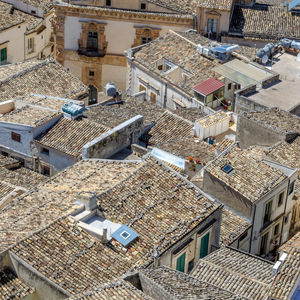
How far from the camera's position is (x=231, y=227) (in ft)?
176

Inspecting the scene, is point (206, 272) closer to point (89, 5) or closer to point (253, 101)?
point (253, 101)

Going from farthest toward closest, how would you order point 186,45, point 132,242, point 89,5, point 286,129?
point 89,5
point 186,45
point 286,129
point 132,242

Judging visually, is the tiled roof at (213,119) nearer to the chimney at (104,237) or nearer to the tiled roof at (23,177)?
the tiled roof at (23,177)

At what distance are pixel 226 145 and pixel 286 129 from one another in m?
4.23

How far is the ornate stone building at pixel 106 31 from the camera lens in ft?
276

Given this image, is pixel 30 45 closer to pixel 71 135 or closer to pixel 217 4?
pixel 217 4

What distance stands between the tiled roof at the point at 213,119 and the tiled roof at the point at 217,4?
17284 mm

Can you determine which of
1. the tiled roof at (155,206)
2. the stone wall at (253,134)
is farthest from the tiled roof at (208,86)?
the tiled roof at (155,206)

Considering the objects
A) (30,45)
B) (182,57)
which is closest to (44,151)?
(182,57)

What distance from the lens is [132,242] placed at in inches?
1848

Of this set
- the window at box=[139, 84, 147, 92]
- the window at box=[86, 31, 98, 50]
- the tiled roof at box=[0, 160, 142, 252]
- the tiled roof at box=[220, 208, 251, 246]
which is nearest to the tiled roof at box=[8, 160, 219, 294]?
the tiled roof at box=[0, 160, 142, 252]

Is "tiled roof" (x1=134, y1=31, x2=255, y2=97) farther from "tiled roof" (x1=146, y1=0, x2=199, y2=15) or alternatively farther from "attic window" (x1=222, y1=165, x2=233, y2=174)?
"attic window" (x1=222, y1=165, x2=233, y2=174)

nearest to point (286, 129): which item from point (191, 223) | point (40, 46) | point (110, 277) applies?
point (191, 223)

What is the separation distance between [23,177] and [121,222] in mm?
13189
